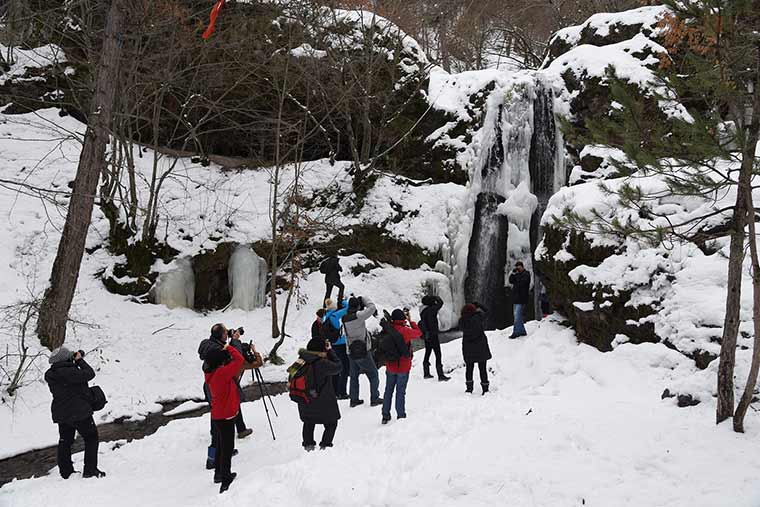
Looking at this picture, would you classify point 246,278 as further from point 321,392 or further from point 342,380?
point 321,392

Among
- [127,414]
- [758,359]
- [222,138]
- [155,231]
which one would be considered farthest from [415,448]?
[222,138]

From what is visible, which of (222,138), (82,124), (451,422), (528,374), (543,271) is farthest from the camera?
(222,138)

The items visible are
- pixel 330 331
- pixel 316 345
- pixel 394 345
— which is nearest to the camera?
pixel 316 345

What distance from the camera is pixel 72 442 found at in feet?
21.8

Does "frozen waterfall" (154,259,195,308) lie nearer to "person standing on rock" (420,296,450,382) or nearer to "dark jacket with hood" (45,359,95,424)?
"person standing on rock" (420,296,450,382)

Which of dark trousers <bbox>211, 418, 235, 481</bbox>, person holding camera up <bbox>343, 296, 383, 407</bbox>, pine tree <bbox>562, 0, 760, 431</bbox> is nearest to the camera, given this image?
pine tree <bbox>562, 0, 760, 431</bbox>

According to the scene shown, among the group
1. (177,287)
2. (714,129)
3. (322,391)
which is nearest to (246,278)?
(177,287)

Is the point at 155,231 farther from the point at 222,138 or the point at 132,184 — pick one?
the point at 222,138

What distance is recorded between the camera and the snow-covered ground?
4734 millimetres

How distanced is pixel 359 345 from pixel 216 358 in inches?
105

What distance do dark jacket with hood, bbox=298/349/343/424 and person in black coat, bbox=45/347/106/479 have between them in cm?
269

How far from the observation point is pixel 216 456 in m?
6.45

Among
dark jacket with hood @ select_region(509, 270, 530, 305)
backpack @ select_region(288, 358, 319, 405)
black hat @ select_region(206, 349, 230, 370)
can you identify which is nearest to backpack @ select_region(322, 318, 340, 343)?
→ backpack @ select_region(288, 358, 319, 405)

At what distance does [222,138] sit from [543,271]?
41.8ft
